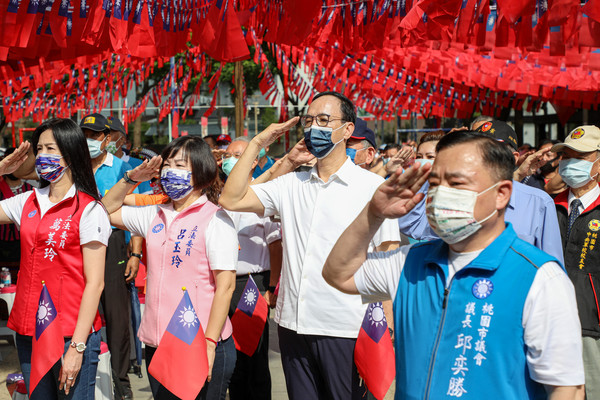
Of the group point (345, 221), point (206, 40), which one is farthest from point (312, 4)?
point (345, 221)

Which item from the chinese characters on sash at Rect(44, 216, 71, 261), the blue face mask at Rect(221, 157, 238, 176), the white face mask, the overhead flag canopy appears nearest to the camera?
the white face mask

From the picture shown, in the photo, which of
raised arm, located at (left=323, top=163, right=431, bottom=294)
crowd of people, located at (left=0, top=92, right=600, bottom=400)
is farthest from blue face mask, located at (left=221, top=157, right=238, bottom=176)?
raised arm, located at (left=323, top=163, right=431, bottom=294)

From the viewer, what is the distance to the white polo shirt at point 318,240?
3.34 m

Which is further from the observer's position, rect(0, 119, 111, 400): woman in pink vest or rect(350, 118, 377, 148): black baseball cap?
rect(350, 118, 377, 148): black baseball cap

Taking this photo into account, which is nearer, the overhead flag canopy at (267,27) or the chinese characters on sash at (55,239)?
the chinese characters on sash at (55,239)

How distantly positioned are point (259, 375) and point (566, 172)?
8.36ft

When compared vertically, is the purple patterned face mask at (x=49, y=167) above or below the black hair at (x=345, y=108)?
below

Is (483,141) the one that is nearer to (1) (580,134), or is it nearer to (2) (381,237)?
(2) (381,237)

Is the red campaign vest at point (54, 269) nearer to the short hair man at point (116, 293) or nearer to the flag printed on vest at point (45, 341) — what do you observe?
the flag printed on vest at point (45, 341)

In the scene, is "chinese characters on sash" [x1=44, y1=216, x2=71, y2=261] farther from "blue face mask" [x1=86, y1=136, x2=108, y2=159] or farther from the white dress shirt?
"blue face mask" [x1=86, y1=136, x2=108, y2=159]

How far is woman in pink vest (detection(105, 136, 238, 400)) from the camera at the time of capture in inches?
131

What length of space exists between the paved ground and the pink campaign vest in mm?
2343

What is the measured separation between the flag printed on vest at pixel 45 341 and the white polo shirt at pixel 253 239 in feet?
4.95

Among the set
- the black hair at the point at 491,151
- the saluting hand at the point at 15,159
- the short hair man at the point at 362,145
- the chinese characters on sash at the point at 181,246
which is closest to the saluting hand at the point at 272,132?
the chinese characters on sash at the point at 181,246
